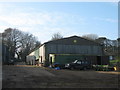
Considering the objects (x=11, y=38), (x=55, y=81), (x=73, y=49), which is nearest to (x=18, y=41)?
(x=11, y=38)

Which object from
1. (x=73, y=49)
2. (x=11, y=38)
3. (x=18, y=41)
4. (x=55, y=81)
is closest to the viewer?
(x=55, y=81)

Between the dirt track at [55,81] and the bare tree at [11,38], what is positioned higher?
the bare tree at [11,38]

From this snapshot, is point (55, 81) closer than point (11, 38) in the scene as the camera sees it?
Yes

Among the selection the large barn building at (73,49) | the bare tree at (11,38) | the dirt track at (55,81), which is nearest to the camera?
the dirt track at (55,81)

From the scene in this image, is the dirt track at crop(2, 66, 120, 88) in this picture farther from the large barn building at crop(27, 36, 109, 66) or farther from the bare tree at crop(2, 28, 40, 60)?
the bare tree at crop(2, 28, 40, 60)

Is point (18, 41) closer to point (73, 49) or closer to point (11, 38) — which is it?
point (11, 38)

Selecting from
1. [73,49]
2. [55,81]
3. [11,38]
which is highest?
[11,38]

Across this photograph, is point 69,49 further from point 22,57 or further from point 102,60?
point 22,57

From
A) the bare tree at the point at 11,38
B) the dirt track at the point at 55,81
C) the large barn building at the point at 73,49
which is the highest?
the bare tree at the point at 11,38

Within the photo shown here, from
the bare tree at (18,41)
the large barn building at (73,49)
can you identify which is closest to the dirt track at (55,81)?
the large barn building at (73,49)

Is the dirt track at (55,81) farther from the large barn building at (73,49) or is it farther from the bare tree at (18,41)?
the bare tree at (18,41)

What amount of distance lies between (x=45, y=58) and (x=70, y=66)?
1188 centimetres

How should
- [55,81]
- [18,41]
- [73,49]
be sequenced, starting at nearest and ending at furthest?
[55,81] < [73,49] < [18,41]

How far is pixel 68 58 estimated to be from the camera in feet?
121
